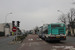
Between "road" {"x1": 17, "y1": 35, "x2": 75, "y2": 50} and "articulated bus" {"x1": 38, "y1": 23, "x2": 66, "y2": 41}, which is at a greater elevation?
"articulated bus" {"x1": 38, "y1": 23, "x2": 66, "y2": 41}

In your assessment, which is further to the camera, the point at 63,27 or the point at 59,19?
the point at 59,19

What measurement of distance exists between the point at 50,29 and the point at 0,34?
159ft

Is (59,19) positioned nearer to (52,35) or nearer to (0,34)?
(0,34)

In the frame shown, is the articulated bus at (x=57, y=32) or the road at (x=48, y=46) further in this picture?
the articulated bus at (x=57, y=32)

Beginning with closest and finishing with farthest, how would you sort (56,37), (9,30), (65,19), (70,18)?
(56,37)
(70,18)
(65,19)
(9,30)

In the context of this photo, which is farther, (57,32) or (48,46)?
(57,32)

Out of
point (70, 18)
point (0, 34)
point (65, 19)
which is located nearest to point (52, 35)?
point (70, 18)

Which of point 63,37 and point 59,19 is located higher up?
point 59,19

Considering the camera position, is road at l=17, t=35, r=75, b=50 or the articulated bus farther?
the articulated bus

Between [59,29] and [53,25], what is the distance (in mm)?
1071

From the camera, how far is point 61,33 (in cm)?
1560

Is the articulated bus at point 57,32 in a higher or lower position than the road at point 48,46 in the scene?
higher

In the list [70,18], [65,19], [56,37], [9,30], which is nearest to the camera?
[56,37]

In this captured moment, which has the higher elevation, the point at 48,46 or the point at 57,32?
the point at 57,32
